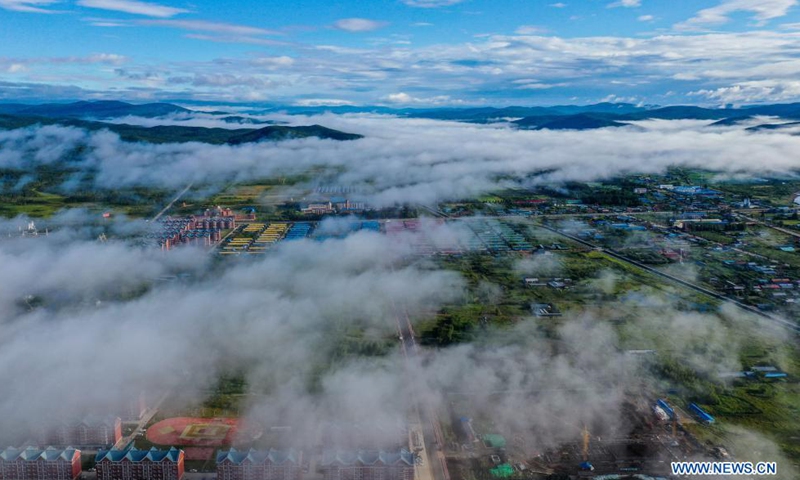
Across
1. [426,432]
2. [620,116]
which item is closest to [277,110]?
[620,116]

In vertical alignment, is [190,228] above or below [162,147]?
below

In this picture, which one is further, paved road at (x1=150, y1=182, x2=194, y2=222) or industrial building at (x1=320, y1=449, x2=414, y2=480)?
paved road at (x1=150, y1=182, x2=194, y2=222)

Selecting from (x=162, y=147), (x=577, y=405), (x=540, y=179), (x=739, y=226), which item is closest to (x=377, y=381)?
(x=577, y=405)

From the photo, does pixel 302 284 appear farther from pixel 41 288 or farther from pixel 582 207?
pixel 582 207

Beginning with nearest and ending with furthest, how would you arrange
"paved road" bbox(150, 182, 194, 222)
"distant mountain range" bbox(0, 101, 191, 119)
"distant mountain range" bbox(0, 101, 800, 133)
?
"paved road" bbox(150, 182, 194, 222), "distant mountain range" bbox(0, 101, 800, 133), "distant mountain range" bbox(0, 101, 191, 119)

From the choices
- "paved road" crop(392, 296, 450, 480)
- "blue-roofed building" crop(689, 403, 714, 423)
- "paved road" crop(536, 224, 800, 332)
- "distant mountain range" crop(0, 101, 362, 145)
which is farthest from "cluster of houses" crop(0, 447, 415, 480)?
"distant mountain range" crop(0, 101, 362, 145)

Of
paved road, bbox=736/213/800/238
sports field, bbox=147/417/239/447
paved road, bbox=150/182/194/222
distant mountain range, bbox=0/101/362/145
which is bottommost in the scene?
sports field, bbox=147/417/239/447

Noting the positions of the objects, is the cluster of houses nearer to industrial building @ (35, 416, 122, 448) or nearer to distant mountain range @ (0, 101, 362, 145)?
industrial building @ (35, 416, 122, 448)

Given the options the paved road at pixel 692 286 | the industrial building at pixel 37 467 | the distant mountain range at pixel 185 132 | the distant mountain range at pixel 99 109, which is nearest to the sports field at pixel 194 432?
the industrial building at pixel 37 467
